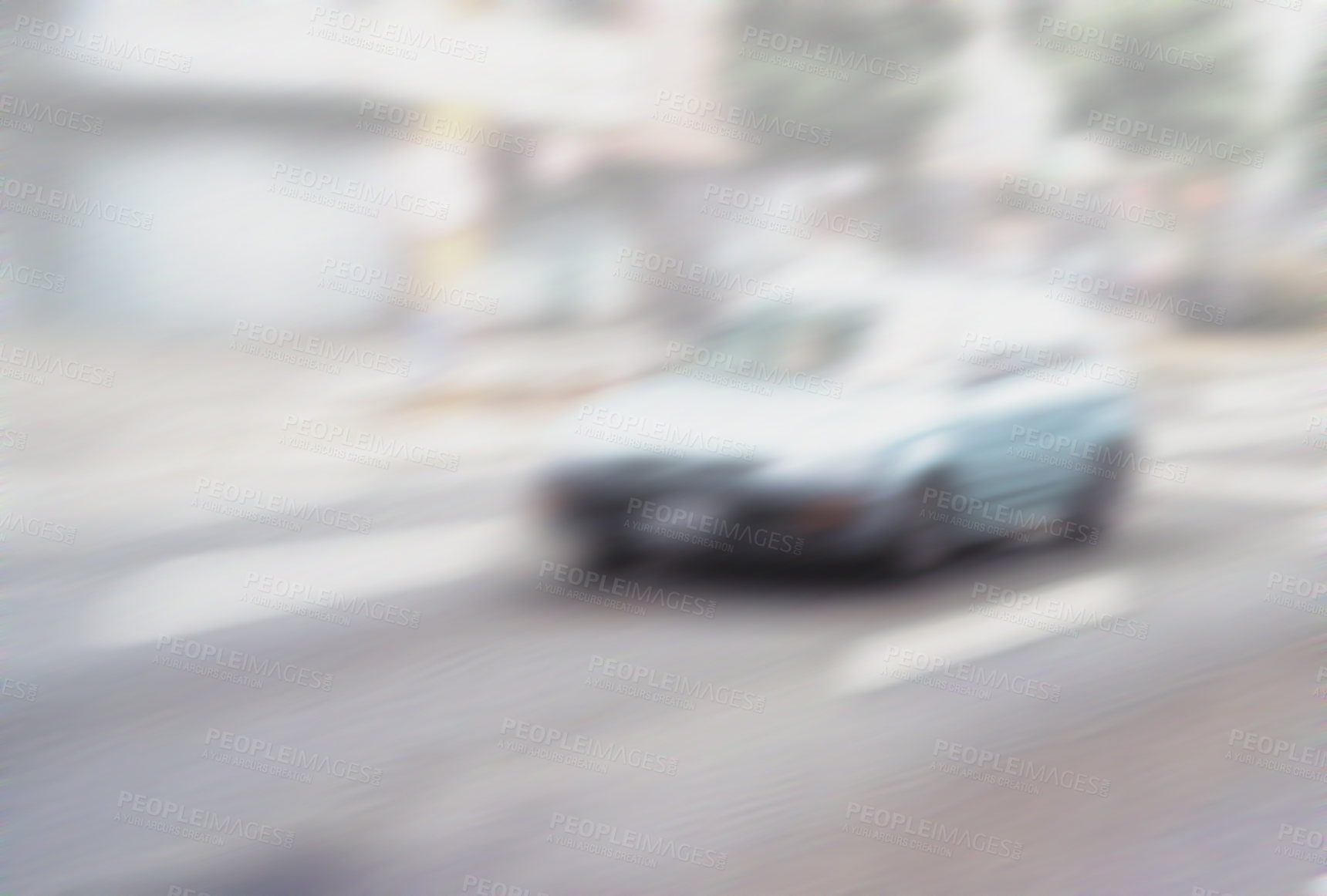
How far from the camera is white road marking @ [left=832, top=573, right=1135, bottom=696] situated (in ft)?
10.8

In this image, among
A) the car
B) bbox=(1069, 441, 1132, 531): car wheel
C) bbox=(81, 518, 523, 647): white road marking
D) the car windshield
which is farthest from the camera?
bbox=(1069, 441, 1132, 531): car wheel

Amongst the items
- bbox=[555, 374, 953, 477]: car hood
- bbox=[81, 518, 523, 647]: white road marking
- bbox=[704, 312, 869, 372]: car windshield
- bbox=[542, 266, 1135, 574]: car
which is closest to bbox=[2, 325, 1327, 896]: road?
bbox=[81, 518, 523, 647]: white road marking

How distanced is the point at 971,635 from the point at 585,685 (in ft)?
4.47

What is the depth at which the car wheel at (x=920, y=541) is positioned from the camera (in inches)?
142

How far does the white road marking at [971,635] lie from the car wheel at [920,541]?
0.68 feet

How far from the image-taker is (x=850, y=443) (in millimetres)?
3588

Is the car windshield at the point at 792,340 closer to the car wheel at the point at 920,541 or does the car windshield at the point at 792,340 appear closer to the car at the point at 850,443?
the car at the point at 850,443

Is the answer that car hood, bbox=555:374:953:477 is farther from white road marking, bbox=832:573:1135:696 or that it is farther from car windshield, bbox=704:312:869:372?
white road marking, bbox=832:573:1135:696

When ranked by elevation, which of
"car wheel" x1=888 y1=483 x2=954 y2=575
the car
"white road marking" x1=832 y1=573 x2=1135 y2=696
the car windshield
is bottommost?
"white road marking" x1=832 y1=573 x2=1135 y2=696

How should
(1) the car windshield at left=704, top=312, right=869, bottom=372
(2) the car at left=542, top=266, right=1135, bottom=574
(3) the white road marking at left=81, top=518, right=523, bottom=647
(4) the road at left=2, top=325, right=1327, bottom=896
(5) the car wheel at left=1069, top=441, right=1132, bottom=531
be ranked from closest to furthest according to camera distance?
(4) the road at left=2, top=325, right=1327, bottom=896
(3) the white road marking at left=81, top=518, right=523, bottom=647
(2) the car at left=542, top=266, right=1135, bottom=574
(1) the car windshield at left=704, top=312, right=869, bottom=372
(5) the car wheel at left=1069, top=441, right=1132, bottom=531

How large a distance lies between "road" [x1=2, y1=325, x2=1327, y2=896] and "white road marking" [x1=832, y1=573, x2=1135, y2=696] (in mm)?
14

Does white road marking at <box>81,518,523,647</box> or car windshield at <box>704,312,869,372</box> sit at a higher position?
car windshield at <box>704,312,869,372</box>

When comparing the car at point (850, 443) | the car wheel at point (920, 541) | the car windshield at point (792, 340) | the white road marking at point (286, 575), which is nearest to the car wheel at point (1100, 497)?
the car at point (850, 443)

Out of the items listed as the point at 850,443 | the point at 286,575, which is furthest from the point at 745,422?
the point at 286,575
